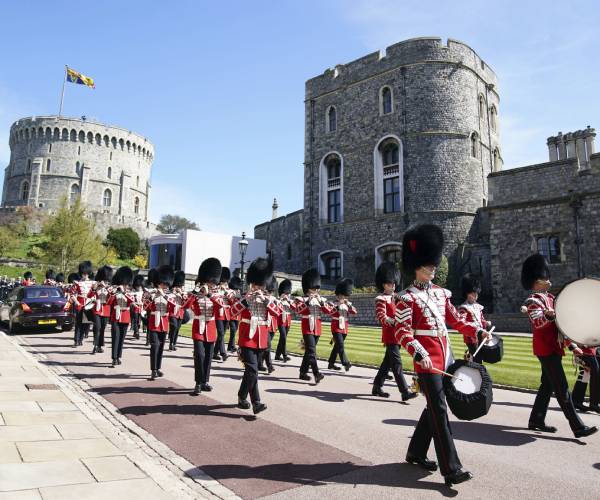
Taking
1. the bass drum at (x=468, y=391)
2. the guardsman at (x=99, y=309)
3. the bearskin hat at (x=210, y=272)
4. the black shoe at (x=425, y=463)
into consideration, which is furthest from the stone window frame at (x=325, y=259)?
the bass drum at (x=468, y=391)

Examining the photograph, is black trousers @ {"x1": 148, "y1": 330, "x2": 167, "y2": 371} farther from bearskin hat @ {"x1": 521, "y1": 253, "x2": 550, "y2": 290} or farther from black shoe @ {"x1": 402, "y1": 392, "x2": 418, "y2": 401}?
bearskin hat @ {"x1": 521, "y1": 253, "x2": 550, "y2": 290}

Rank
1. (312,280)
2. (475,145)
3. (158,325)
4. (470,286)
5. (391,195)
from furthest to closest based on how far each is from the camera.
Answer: (391,195) → (475,145) → (312,280) → (158,325) → (470,286)

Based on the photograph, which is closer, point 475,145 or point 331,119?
point 475,145

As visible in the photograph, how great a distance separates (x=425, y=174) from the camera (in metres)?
30.8

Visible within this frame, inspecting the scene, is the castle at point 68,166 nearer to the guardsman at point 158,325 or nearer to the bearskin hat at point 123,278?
the bearskin hat at point 123,278

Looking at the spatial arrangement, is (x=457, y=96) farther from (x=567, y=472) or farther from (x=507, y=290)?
(x=567, y=472)

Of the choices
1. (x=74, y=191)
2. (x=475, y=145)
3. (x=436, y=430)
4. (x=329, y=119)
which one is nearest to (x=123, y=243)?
(x=74, y=191)

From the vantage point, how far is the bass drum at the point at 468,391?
4152 millimetres

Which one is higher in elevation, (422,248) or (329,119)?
(329,119)

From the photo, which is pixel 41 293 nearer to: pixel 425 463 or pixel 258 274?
pixel 258 274

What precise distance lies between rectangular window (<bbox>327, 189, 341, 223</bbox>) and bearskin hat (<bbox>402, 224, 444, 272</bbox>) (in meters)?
30.5

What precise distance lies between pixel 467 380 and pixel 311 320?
19.6 ft

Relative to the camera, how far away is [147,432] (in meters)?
5.77

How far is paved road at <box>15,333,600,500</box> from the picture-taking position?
415 cm
